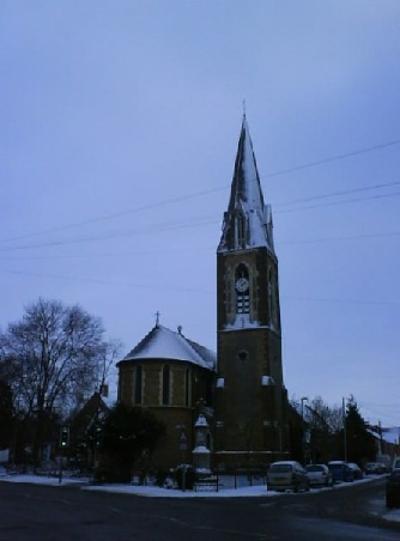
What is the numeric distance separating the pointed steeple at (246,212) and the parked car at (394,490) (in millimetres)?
34558

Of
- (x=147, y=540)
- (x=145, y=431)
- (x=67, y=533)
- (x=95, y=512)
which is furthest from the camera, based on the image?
(x=145, y=431)

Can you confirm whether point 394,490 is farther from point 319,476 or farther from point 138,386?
point 138,386

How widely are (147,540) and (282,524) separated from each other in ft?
16.6

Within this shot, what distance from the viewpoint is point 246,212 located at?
2302 inches

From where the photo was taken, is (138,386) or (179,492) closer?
(179,492)

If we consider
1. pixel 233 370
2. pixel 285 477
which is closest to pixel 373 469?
pixel 233 370

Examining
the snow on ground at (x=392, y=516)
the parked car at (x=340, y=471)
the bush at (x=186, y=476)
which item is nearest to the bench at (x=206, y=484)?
the bush at (x=186, y=476)

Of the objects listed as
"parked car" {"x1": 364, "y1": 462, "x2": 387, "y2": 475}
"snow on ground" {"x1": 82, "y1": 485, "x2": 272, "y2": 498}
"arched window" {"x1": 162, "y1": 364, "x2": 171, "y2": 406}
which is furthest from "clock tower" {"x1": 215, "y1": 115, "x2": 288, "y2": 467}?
"parked car" {"x1": 364, "y1": 462, "x2": 387, "y2": 475}

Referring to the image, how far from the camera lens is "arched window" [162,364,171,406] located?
2089 inches

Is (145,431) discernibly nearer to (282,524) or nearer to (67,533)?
(282,524)

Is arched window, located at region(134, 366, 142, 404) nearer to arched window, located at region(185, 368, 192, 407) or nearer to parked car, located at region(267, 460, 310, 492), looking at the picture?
arched window, located at region(185, 368, 192, 407)

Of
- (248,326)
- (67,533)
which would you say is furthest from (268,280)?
(67,533)

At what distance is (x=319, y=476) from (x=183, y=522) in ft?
87.0

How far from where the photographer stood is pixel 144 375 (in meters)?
53.8
